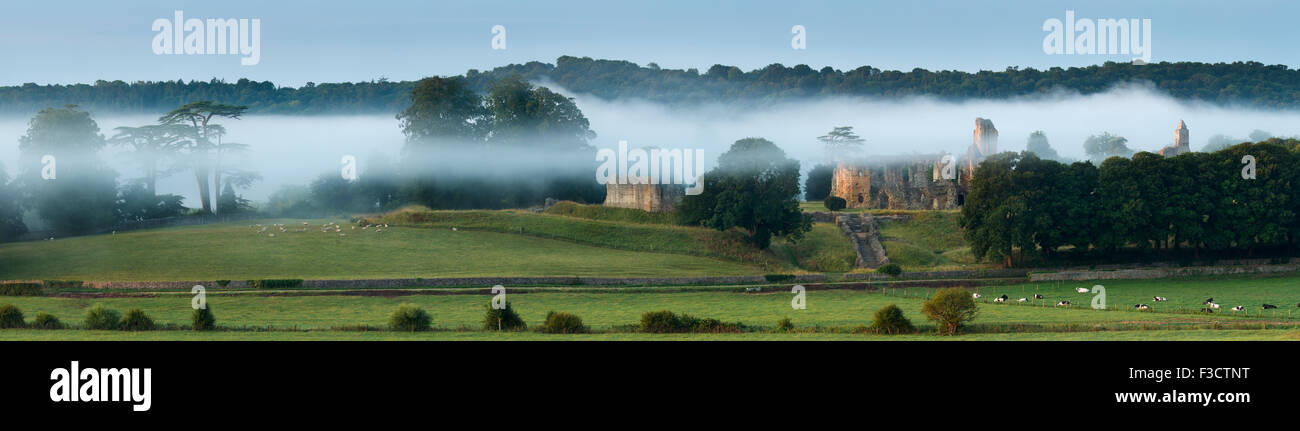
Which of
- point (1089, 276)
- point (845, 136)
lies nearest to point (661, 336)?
point (1089, 276)

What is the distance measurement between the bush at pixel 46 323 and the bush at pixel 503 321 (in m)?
15.4

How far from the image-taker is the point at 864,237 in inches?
2876

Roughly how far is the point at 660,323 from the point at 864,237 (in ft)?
113

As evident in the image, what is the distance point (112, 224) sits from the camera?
7144 centimetres

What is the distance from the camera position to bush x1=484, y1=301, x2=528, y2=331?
4191cm

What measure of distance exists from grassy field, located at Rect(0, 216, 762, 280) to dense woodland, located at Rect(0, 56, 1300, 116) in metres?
64.9

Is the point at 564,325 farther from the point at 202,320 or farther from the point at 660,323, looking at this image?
the point at 202,320

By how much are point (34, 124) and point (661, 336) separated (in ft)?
175

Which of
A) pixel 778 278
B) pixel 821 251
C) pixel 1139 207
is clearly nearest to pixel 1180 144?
pixel 1139 207

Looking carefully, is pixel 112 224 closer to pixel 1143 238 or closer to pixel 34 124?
pixel 34 124

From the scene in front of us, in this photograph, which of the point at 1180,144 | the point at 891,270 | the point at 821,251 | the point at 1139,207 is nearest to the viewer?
the point at 891,270

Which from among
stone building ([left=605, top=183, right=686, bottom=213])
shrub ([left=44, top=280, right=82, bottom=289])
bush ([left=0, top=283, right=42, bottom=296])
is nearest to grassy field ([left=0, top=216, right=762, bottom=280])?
shrub ([left=44, top=280, right=82, bottom=289])

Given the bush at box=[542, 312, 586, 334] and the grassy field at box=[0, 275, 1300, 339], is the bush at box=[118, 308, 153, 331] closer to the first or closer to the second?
the grassy field at box=[0, 275, 1300, 339]

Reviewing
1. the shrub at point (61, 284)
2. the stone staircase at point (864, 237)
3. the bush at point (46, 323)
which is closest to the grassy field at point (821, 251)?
the stone staircase at point (864, 237)
